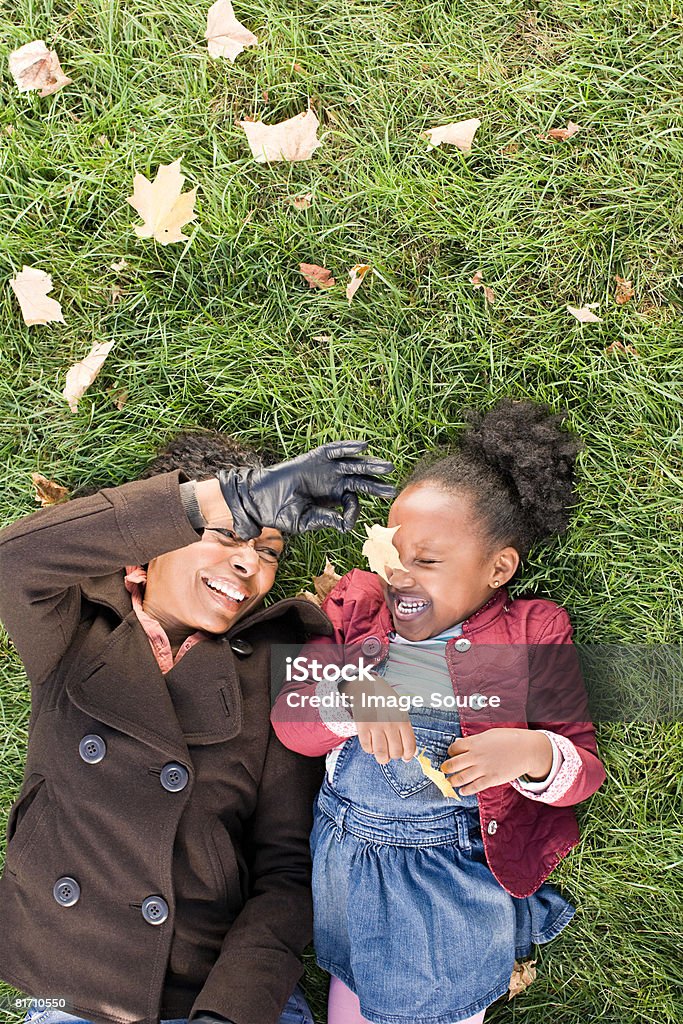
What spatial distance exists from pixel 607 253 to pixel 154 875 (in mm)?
2764

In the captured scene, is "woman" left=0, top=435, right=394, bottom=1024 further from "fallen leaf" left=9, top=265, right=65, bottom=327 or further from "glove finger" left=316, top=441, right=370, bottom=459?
"fallen leaf" left=9, top=265, right=65, bottom=327

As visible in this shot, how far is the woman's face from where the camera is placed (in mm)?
2893

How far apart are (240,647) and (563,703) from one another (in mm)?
1178

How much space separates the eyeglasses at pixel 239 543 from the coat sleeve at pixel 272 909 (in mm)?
663

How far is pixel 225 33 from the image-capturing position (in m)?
3.36

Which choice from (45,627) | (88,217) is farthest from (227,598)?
(88,217)

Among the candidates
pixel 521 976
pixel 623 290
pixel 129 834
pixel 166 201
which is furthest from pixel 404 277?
pixel 521 976

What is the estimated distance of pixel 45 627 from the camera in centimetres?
273

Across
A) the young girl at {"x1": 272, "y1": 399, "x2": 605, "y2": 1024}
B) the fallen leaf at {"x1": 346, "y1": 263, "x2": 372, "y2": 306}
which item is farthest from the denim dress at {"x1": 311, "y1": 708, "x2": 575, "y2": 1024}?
the fallen leaf at {"x1": 346, "y1": 263, "x2": 372, "y2": 306}

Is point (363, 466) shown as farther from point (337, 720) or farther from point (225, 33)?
point (225, 33)

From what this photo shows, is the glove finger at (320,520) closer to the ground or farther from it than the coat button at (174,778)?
farther from it

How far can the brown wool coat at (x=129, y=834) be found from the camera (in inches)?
110

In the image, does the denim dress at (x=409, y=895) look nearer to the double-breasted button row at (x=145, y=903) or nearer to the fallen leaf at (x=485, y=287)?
the double-breasted button row at (x=145, y=903)

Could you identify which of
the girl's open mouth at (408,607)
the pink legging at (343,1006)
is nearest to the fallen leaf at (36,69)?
the girl's open mouth at (408,607)
